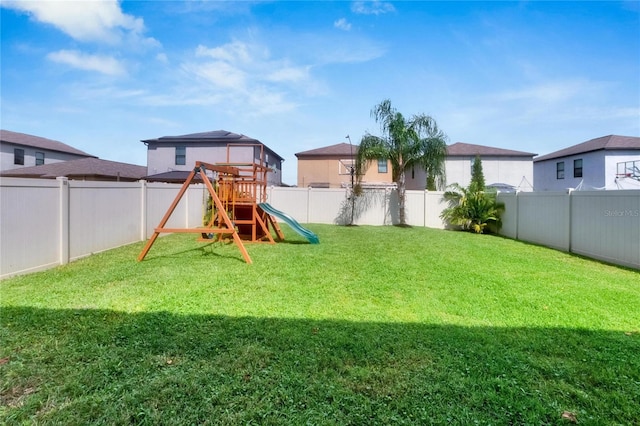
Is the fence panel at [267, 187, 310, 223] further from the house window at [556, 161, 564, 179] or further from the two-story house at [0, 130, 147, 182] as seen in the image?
the house window at [556, 161, 564, 179]

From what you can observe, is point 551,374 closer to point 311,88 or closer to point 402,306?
point 402,306

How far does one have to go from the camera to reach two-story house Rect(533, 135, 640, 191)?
19.4 meters

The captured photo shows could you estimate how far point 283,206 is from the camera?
1526cm

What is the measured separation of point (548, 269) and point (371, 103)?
34.4 feet

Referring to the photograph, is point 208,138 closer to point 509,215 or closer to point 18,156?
point 18,156

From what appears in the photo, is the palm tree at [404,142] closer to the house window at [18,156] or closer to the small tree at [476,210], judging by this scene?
the small tree at [476,210]

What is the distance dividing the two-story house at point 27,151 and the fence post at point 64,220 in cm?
2484

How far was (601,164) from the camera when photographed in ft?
65.9

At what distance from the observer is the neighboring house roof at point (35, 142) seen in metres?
23.2

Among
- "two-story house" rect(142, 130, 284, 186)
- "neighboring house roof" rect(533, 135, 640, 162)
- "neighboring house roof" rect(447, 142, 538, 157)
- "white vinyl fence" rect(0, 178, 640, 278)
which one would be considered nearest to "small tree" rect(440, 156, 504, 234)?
"white vinyl fence" rect(0, 178, 640, 278)

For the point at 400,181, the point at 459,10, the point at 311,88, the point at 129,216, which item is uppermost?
the point at 459,10

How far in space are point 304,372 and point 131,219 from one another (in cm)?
750

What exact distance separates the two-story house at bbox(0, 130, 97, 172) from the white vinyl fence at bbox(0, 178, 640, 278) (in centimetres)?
2190

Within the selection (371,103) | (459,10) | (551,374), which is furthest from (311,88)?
(551,374)
